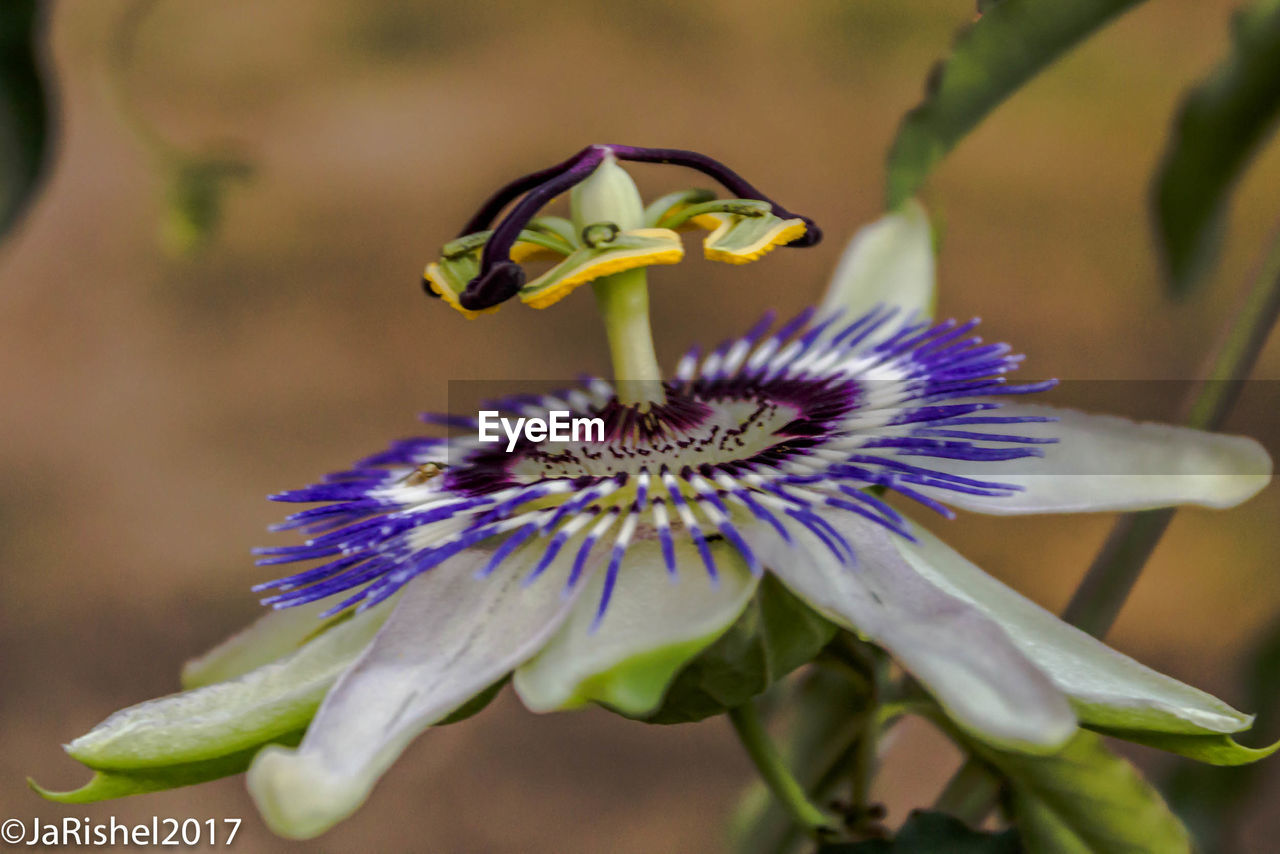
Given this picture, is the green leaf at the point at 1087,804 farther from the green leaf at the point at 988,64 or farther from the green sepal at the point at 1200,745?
the green leaf at the point at 988,64

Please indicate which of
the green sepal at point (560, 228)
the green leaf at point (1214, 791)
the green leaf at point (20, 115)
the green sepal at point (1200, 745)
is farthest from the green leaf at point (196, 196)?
the green leaf at point (1214, 791)

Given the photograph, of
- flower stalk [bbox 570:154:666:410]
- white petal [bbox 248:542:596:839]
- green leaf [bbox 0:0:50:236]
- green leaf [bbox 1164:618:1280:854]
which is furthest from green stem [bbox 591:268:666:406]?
green leaf [bbox 1164:618:1280:854]

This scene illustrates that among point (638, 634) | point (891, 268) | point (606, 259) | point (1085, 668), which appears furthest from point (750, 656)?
point (891, 268)

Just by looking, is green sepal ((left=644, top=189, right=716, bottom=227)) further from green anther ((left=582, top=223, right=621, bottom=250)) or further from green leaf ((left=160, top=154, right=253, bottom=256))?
green leaf ((left=160, top=154, right=253, bottom=256))

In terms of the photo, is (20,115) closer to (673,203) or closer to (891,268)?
(673,203)

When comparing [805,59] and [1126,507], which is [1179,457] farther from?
[805,59]

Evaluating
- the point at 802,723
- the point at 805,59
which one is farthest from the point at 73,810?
the point at 805,59

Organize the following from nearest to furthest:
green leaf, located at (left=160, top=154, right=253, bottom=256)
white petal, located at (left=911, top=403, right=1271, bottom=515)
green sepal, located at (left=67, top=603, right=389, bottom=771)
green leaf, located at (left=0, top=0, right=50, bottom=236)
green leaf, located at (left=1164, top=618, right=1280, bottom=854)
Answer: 1. green sepal, located at (left=67, top=603, right=389, bottom=771)
2. white petal, located at (left=911, top=403, right=1271, bottom=515)
3. green leaf, located at (left=0, top=0, right=50, bottom=236)
4. green leaf, located at (left=160, top=154, right=253, bottom=256)
5. green leaf, located at (left=1164, top=618, right=1280, bottom=854)
